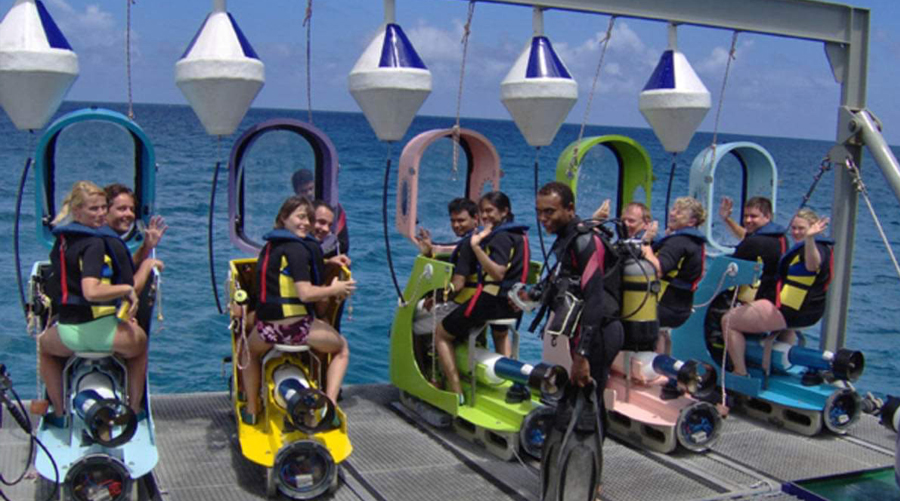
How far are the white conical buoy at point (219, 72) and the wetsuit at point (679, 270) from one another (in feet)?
9.19

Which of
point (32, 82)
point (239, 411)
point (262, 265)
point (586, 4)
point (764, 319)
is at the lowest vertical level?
point (239, 411)

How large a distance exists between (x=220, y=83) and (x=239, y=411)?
1871 mm

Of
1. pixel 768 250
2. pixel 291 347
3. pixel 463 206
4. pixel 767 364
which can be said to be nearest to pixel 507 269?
pixel 463 206

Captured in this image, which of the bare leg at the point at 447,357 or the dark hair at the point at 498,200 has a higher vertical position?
the dark hair at the point at 498,200

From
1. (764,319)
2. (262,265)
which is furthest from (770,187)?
(262,265)

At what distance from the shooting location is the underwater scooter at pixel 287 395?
4945mm

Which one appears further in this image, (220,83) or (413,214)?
(413,214)

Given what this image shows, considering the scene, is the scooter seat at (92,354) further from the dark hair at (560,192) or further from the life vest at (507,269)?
the dark hair at (560,192)

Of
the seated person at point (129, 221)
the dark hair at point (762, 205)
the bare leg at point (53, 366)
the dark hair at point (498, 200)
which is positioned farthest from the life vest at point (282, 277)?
the dark hair at point (762, 205)

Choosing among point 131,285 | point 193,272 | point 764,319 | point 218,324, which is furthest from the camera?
point 193,272

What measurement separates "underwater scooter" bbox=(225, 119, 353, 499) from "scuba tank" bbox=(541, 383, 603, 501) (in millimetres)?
1156

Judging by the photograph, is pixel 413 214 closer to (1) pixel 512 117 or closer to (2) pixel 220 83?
(1) pixel 512 117

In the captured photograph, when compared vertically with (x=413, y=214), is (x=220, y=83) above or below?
above

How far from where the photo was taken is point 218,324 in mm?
14969
